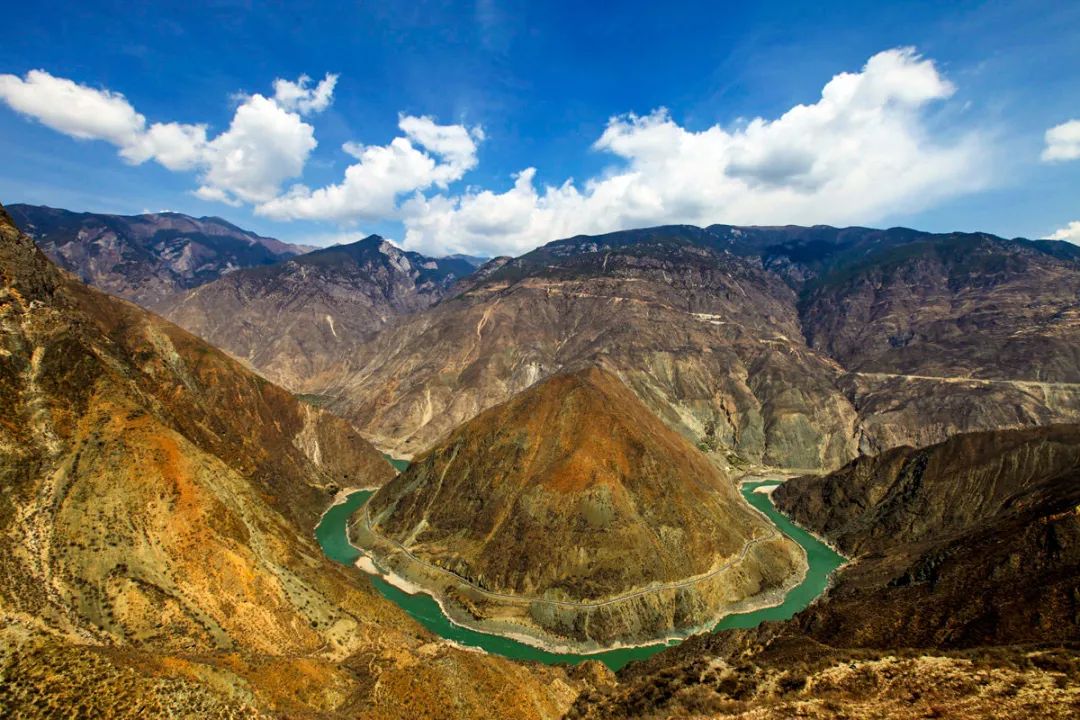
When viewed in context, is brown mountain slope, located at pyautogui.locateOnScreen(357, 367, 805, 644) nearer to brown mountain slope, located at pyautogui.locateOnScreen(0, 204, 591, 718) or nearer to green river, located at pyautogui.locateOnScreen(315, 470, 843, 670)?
green river, located at pyautogui.locateOnScreen(315, 470, 843, 670)

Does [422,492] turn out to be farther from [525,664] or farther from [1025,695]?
[1025,695]

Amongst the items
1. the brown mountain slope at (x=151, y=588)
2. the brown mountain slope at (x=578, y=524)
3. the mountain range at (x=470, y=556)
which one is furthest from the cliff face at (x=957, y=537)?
the brown mountain slope at (x=151, y=588)

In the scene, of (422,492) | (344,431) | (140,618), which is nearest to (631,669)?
(140,618)

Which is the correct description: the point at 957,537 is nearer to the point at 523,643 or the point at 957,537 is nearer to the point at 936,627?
the point at 936,627

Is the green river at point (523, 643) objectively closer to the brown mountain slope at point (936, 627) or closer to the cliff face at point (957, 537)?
the brown mountain slope at point (936, 627)

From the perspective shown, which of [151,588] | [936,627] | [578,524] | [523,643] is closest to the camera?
[151,588]

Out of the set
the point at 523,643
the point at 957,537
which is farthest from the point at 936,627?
the point at 523,643
